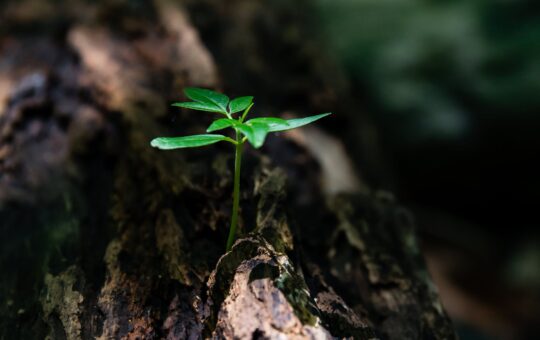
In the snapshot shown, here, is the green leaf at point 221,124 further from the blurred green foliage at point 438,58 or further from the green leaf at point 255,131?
the blurred green foliage at point 438,58

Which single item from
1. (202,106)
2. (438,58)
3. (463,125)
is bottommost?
(202,106)

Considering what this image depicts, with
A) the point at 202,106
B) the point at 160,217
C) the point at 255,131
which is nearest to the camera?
the point at 255,131

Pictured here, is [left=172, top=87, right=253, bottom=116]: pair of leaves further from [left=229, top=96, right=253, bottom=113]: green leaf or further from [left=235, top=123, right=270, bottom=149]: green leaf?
[left=235, top=123, right=270, bottom=149]: green leaf

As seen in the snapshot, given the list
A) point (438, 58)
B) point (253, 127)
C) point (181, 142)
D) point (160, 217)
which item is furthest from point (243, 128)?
point (438, 58)

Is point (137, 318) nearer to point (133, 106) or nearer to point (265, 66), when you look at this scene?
point (133, 106)

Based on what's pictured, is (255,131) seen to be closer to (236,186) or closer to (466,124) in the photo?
(236,186)

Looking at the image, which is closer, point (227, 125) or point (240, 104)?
point (227, 125)

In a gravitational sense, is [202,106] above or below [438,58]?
below
